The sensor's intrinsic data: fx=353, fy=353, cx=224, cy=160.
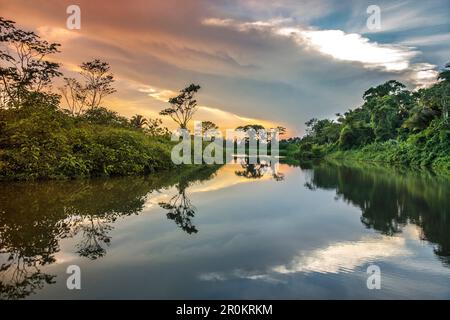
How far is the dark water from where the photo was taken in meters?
3.41

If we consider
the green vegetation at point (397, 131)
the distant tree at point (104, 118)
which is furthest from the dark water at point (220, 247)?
the green vegetation at point (397, 131)

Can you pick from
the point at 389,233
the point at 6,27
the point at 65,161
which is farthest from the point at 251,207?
the point at 6,27

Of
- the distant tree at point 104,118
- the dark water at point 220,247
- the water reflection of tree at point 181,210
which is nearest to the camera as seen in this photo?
the dark water at point 220,247

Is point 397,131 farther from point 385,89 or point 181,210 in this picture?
point 181,210

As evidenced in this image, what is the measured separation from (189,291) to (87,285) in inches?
39.7

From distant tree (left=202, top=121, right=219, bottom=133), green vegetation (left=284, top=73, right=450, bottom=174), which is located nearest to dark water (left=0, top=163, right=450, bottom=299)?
green vegetation (left=284, top=73, right=450, bottom=174)

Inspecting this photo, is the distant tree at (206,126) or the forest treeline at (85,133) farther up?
the distant tree at (206,126)

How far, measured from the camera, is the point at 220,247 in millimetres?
4867

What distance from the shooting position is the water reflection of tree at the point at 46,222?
3.78 meters

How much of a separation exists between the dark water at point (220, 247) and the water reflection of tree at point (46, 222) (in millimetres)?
18

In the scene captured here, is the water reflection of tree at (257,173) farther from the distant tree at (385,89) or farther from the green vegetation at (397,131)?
the distant tree at (385,89)

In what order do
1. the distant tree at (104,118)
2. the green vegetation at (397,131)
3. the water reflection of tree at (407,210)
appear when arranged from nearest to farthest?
the water reflection of tree at (407,210)
the distant tree at (104,118)
the green vegetation at (397,131)

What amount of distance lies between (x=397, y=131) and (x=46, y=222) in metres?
39.4

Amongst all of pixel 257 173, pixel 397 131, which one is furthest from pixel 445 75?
pixel 257 173
